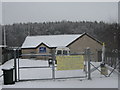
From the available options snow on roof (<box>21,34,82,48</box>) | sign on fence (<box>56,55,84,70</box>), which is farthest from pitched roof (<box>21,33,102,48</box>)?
sign on fence (<box>56,55,84,70</box>)

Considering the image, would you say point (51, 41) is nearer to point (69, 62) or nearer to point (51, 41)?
point (51, 41)

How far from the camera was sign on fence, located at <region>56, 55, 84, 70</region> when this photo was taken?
11094 millimetres

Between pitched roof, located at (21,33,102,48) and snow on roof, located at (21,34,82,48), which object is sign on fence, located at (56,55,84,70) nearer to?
pitched roof, located at (21,33,102,48)

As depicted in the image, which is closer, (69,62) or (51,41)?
(69,62)

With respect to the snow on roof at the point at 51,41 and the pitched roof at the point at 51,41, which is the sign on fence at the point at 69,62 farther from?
the snow on roof at the point at 51,41

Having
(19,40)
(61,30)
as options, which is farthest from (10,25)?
(61,30)

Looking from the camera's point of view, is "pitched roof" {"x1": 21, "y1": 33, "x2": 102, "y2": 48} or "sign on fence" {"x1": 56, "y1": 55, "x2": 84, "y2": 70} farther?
"pitched roof" {"x1": 21, "y1": 33, "x2": 102, "y2": 48}

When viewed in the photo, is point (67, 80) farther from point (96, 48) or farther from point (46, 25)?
point (46, 25)

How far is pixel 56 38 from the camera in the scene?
52.7 m

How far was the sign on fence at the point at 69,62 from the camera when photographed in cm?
1109

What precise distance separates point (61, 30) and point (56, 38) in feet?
161

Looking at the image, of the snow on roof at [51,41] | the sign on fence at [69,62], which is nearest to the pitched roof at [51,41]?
the snow on roof at [51,41]

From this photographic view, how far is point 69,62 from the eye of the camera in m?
11.2

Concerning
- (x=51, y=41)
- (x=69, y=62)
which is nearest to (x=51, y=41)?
(x=51, y=41)
